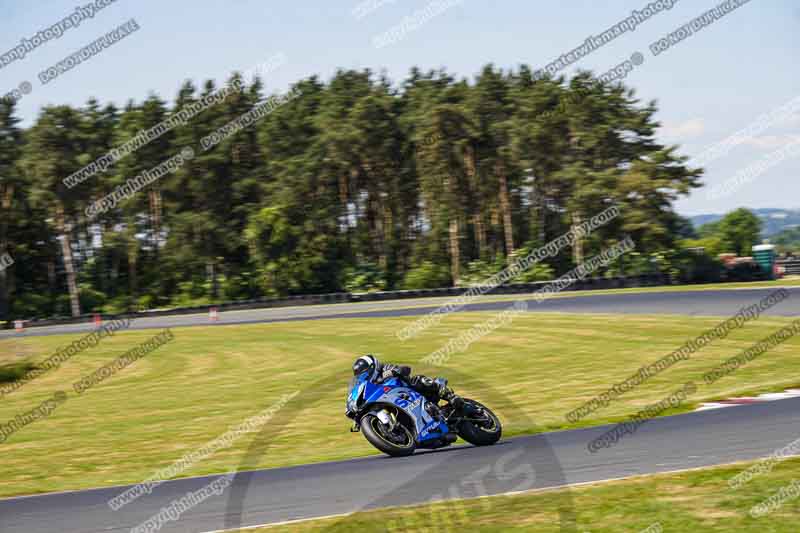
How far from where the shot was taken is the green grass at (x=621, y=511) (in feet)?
23.3

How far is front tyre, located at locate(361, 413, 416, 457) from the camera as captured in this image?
10477mm

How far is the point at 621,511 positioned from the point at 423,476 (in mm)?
2514

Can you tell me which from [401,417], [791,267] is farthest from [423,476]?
[791,267]

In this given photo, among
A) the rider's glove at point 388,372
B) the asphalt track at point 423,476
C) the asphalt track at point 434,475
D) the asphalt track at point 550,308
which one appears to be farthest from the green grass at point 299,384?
the asphalt track at point 550,308

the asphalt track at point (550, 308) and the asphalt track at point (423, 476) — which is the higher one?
the asphalt track at point (550, 308)

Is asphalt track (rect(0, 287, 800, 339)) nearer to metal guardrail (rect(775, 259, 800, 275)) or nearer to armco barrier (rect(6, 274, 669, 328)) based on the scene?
armco barrier (rect(6, 274, 669, 328))

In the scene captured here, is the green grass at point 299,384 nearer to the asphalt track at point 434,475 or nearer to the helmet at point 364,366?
the asphalt track at point 434,475

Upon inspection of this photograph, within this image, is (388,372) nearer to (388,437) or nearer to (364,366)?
(364,366)

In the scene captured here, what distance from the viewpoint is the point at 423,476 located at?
948cm

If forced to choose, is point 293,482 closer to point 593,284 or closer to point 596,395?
point 596,395

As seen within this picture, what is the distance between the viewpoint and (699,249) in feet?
178

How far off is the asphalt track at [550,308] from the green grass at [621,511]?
68.7 feet

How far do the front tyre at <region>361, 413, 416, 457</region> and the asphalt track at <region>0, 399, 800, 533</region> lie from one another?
0.44 feet

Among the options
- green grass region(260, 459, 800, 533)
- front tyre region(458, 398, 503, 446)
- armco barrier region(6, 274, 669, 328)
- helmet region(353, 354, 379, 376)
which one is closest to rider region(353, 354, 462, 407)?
helmet region(353, 354, 379, 376)
